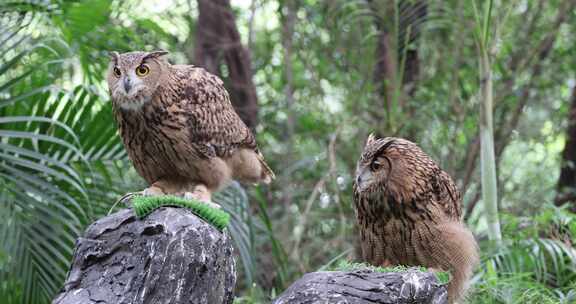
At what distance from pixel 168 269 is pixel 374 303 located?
→ 832 mm

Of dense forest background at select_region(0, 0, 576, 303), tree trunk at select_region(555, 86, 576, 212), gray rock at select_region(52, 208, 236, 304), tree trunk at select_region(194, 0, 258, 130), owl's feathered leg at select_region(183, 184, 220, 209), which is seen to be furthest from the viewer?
tree trunk at select_region(194, 0, 258, 130)

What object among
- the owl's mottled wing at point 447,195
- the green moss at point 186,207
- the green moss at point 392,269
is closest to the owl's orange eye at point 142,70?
the green moss at point 186,207

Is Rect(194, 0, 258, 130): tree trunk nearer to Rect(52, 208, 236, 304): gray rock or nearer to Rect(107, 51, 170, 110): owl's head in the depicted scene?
Rect(107, 51, 170, 110): owl's head

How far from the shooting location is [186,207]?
3.26m

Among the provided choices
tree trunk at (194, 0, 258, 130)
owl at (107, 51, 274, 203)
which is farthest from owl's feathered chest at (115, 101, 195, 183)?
tree trunk at (194, 0, 258, 130)

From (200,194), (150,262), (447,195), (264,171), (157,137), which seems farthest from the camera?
(264,171)

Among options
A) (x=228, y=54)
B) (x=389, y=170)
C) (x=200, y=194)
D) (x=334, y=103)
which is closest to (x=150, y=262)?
(x=200, y=194)

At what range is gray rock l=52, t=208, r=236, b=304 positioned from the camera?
3.01 meters

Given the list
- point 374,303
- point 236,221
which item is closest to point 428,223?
point 374,303

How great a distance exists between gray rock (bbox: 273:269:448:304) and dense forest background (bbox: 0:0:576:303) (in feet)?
5.27

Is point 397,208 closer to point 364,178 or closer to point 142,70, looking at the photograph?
point 364,178

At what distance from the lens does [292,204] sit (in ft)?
26.7

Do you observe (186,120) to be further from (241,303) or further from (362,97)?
(362,97)

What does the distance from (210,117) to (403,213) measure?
100cm
